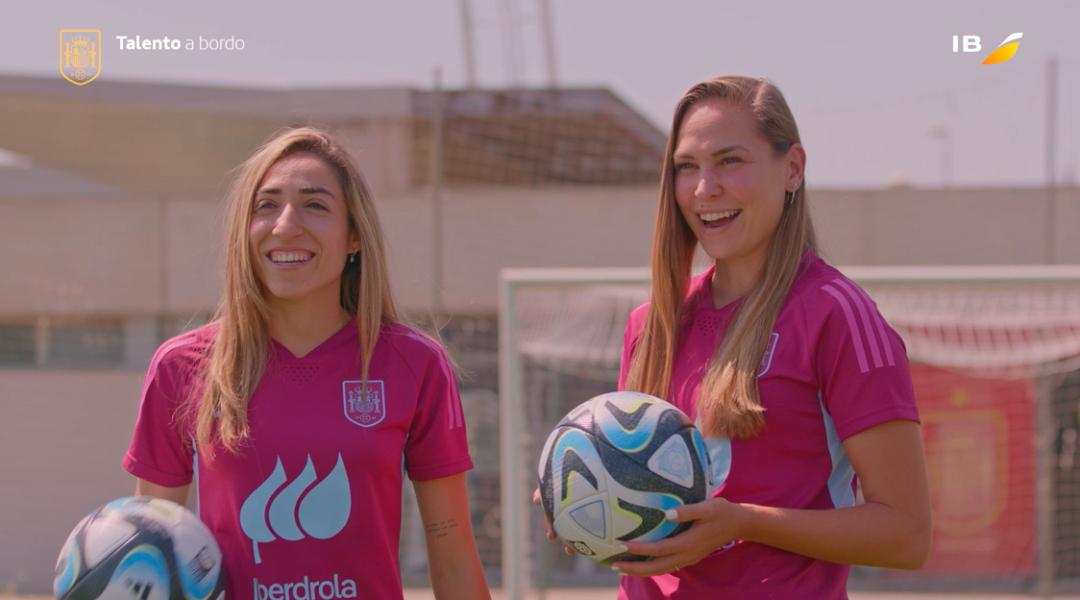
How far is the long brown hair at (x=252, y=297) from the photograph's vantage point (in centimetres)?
261

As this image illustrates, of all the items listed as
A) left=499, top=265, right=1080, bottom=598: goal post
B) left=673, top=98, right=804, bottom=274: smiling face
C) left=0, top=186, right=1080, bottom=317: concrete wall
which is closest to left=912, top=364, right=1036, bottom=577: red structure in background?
left=499, top=265, right=1080, bottom=598: goal post

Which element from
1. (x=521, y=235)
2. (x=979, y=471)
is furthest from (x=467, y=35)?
(x=979, y=471)

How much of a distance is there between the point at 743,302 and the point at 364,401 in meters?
0.88

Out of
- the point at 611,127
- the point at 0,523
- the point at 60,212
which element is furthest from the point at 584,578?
the point at 60,212

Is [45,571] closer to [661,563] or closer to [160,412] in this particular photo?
[160,412]

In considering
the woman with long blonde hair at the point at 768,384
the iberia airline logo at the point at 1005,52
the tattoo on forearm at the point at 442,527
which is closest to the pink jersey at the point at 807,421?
the woman with long blonde hair at the point at 768,384

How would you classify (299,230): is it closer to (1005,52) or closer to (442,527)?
(442,527)

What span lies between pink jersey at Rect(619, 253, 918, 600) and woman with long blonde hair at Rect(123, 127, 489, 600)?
0.64 m

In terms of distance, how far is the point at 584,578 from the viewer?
10.7m

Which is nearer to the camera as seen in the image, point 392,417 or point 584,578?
point 392,417

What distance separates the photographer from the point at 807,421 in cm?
237

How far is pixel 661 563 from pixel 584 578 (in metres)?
8.67

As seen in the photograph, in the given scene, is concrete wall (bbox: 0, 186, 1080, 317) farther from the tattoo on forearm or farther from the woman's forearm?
the woman's forearm

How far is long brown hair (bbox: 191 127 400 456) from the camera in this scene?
2607 millimetres
